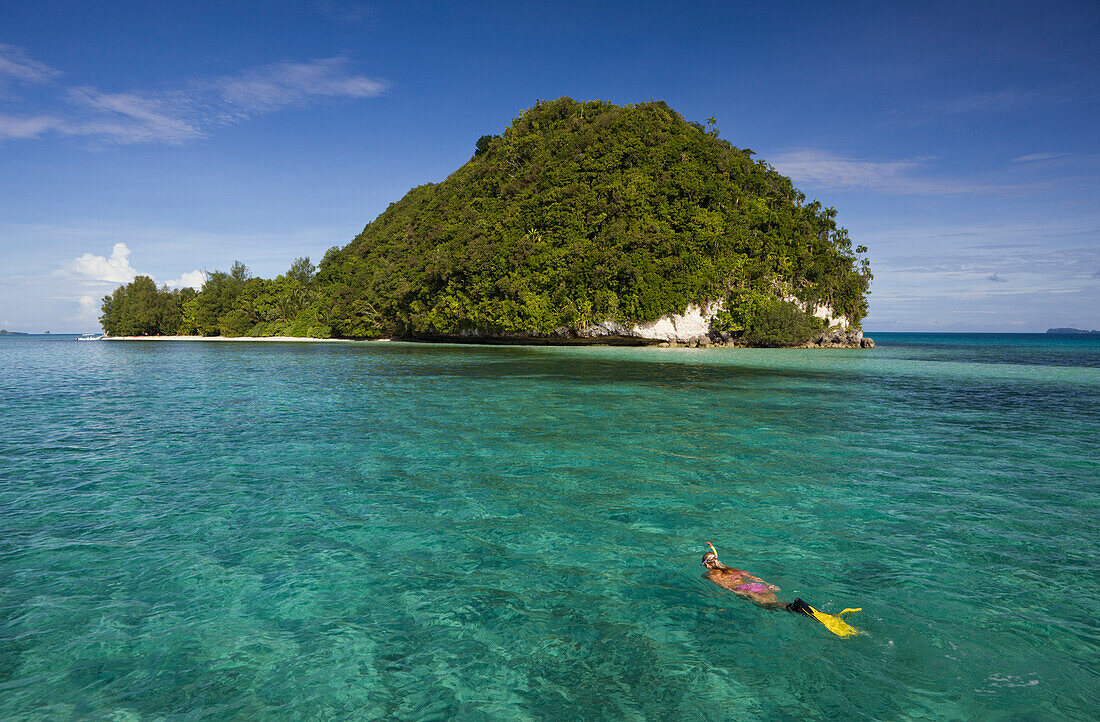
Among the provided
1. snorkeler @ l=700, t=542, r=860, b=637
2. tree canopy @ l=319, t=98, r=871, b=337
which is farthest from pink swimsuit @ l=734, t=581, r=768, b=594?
tree canopy @ l=319, t=98, r=871, b=337

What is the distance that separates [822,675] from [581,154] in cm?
8843

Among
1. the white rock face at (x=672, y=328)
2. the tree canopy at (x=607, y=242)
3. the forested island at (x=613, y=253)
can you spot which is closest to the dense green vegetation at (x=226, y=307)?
the forested island at (x=613, y=253)

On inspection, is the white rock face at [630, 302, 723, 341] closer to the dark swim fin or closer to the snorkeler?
the snorkeler

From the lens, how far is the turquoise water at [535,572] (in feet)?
13.4

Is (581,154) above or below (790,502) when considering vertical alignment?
above

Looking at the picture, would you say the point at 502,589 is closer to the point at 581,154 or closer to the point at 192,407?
the point at 192,407

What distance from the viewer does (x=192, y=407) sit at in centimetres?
1803

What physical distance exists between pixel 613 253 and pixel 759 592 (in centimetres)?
6822

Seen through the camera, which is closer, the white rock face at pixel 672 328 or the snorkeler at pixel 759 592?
the snorkeler at pixel 759 592

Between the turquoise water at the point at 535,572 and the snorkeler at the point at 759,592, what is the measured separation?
0.43 feet

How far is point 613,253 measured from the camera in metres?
71.2

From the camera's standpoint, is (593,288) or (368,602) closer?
(368,602)

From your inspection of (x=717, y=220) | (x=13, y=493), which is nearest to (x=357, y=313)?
(x=717, y=220)

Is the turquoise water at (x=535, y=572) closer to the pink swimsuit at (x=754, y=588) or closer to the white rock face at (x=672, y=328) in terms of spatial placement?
the pink swimsuit at (x=754, y=588)
